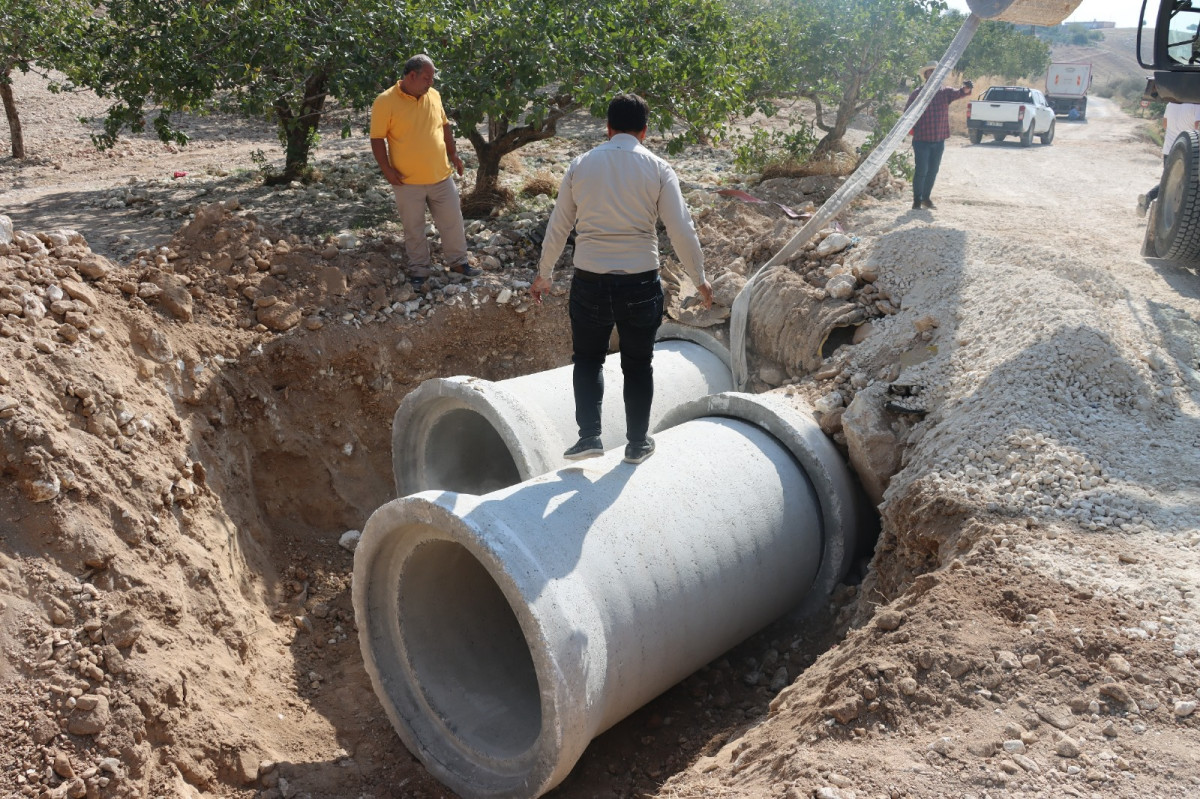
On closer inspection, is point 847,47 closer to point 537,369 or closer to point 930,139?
point 930,139

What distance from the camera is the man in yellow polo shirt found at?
22.4 ft

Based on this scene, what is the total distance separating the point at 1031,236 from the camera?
8273mm

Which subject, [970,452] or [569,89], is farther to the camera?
[569,89]

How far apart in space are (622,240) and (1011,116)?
19.8m

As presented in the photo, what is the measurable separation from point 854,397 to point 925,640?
210 centimetres

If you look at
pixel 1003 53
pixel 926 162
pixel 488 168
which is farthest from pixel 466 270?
pixel 1003 53

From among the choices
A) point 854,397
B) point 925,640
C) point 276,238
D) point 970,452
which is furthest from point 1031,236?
point 276,238

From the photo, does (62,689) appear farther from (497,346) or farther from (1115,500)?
(1115,500)

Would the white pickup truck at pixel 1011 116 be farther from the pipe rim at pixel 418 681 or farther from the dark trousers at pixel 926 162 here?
the pipe rim at pixel 418 681

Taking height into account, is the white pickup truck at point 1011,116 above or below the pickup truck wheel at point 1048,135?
above

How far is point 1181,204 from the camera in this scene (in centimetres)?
761

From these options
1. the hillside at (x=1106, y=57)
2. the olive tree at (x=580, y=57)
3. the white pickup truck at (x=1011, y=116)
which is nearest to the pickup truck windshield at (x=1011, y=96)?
the white pickup truck at (x=1011, y=116)

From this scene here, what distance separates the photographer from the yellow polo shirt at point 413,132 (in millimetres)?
6852

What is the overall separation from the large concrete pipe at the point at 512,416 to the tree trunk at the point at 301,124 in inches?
142
